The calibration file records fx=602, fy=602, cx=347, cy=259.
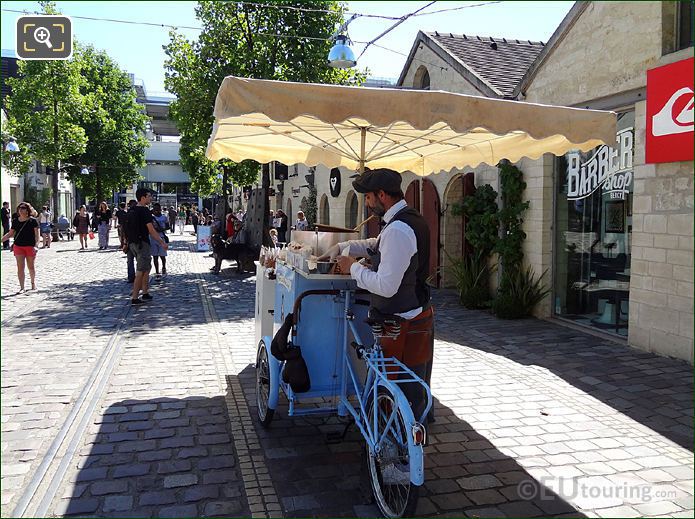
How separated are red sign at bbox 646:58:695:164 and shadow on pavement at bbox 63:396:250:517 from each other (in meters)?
5.76

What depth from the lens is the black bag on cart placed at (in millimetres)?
4223

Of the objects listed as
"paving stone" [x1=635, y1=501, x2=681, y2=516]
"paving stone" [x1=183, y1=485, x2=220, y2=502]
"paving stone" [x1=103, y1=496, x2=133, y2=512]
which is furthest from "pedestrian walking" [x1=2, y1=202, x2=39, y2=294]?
"paving stone" [x1=635, y1=501, x2=681, y2=516]

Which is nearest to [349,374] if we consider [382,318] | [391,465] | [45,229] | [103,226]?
[382,318]

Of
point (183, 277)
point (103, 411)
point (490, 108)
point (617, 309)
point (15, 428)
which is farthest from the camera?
point (183, 277)

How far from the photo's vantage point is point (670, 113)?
6977 mm

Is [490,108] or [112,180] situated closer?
[490,108]

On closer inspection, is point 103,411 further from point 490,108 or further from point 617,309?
point 617,309

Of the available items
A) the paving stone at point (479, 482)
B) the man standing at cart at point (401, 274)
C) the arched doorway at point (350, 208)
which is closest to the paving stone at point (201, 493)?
the man standing at cart at point (401, 274)

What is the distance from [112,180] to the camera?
40688mm

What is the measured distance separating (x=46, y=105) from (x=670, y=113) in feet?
89.1

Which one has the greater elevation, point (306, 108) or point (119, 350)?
point (306, 108)

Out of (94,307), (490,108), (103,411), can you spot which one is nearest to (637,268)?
(490,108)

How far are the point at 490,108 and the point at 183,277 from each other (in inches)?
481

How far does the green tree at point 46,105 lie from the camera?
26.4m
